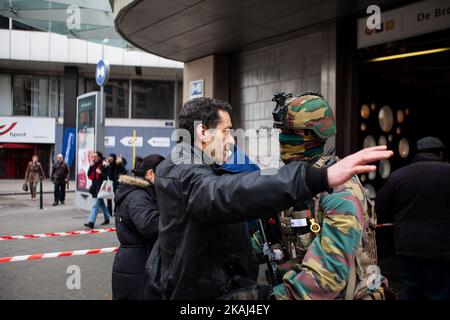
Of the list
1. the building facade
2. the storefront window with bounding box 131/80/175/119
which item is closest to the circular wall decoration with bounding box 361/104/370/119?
the building facade

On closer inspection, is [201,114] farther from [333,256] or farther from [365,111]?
[365,111]

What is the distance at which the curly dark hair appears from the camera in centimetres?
183

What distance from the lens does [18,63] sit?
1073 inches

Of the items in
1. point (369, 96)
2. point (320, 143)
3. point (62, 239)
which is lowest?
point (62, 239)

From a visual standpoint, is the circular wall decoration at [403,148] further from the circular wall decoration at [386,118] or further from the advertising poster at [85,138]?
the advertising poster at [85,138]

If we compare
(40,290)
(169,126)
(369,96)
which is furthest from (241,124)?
(169,126)

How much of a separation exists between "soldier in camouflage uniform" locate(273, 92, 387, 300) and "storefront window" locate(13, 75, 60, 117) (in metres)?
30.1

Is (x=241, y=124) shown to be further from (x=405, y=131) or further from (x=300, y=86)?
(x=405, y=131)

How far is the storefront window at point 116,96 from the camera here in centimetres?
3000

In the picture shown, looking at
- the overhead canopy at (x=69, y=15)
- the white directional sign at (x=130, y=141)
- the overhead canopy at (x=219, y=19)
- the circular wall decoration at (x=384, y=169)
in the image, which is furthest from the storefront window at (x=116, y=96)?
the circular wall decoration at (x=384, y=169)

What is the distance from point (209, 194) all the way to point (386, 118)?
23.2ft

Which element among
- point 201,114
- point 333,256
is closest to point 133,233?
point 201,114

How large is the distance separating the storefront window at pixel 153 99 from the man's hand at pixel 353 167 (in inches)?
1169

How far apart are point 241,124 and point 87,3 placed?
4104 millimetres
